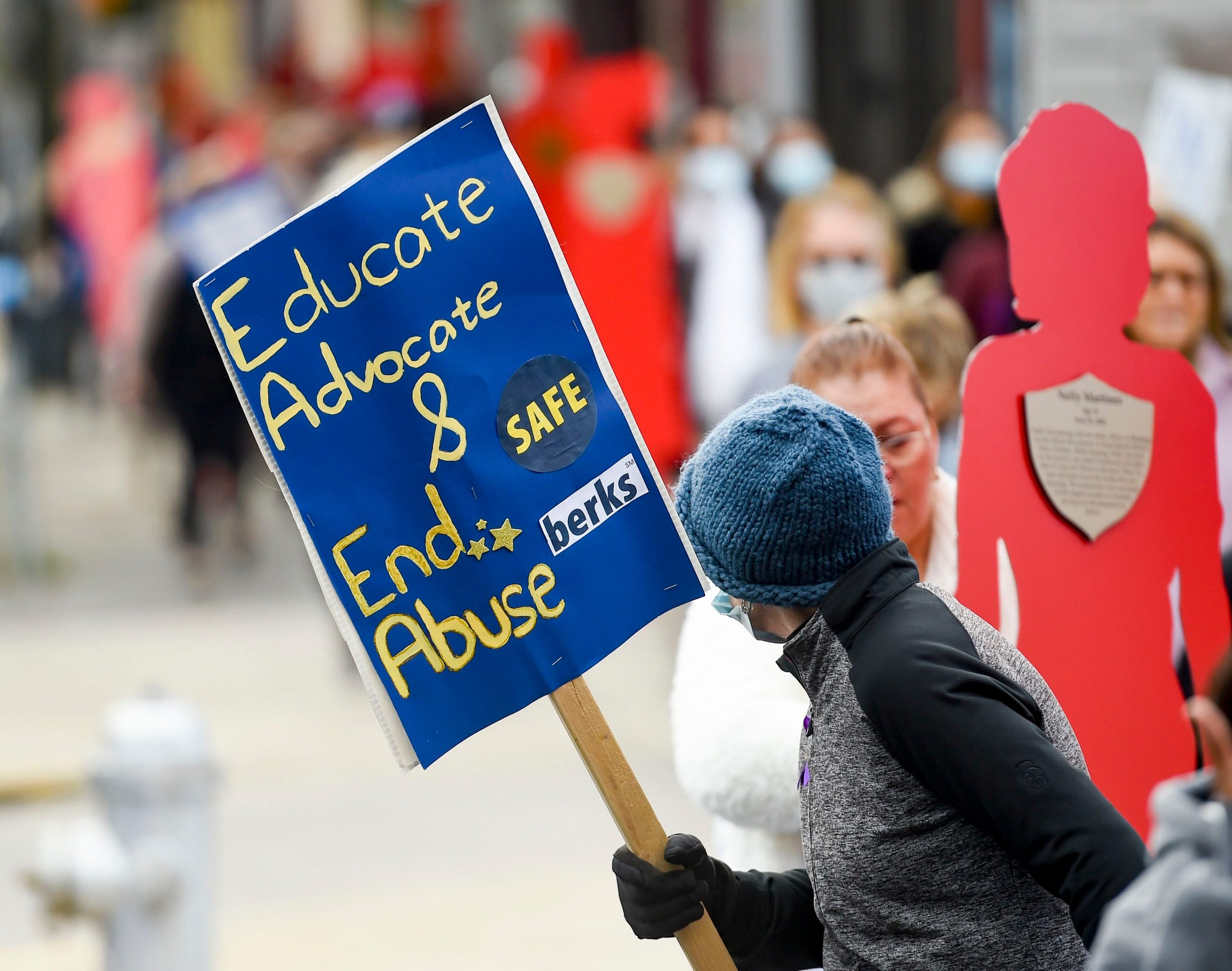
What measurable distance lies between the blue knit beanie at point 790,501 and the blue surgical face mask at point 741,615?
6 cm

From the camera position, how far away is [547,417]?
2416 millimetres

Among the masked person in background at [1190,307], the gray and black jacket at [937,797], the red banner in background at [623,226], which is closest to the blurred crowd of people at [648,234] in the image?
the red banner in background at [623,226]

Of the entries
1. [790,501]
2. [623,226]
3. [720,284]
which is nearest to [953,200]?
[720,284]

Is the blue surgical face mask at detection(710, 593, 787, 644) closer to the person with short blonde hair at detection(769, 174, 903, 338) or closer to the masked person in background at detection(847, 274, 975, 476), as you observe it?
the masked person in background at detection(847, 274, 975, 476)

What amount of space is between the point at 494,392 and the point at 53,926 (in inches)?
98.6

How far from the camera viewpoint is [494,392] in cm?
241

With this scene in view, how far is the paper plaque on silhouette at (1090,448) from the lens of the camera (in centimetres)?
284

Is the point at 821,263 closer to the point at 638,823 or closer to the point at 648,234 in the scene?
the point at 648,234

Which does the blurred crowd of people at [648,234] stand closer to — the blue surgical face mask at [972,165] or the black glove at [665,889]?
the blue surgical face mask at [972,165]

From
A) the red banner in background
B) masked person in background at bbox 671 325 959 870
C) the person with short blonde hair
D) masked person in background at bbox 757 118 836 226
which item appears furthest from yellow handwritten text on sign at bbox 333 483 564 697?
masked person in background at bbox 757 118 836 226

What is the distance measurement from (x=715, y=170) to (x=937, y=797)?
9.20 metres

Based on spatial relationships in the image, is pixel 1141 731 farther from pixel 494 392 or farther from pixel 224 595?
pixel 224 595

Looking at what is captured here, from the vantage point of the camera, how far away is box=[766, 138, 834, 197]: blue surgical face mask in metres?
11.2

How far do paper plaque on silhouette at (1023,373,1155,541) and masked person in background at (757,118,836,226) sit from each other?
801 cm
